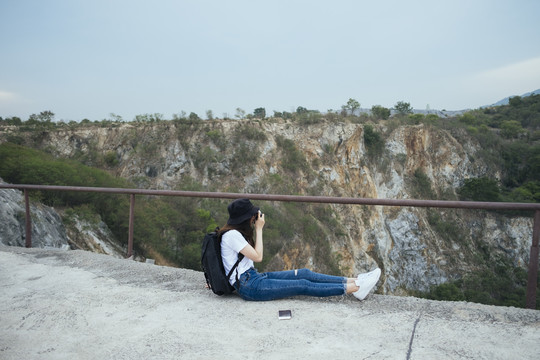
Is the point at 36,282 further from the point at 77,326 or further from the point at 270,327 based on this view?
the point at 270,327

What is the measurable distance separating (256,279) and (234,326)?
0.46 meters

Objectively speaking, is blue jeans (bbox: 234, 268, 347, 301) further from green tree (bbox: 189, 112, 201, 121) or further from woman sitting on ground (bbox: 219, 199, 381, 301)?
green tree (bbox: 189, 112, 201, 121)

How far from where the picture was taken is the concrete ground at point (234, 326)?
2018 millimetres

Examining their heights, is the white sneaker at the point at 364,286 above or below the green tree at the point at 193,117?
below

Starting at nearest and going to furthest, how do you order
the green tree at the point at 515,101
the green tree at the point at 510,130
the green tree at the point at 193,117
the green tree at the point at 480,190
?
the green tree at the point at 193,117
the green tree at the point at 480,190
the green tree at the point at 510,130
the green tree at the point at 515,101

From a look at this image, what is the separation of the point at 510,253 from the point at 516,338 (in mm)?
33025

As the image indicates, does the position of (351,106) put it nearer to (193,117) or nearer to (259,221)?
(193,117)

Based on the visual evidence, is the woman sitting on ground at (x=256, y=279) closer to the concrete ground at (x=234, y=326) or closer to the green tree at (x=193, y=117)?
the concrete ground at (x=234, y=326)

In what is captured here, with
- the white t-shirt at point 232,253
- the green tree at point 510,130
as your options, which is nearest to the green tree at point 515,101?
the green tree at point 510,130

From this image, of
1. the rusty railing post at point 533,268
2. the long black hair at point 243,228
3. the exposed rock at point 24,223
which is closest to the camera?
the rusty railing post at point 533,268

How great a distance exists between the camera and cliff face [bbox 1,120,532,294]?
2417 centimetres

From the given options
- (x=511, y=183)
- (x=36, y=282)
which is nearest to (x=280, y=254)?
(x=36, y=282)

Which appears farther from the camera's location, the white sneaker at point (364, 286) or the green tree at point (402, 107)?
the green tree at point (402, 107)

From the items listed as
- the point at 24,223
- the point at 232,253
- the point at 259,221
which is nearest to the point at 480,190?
the point at 24,223
